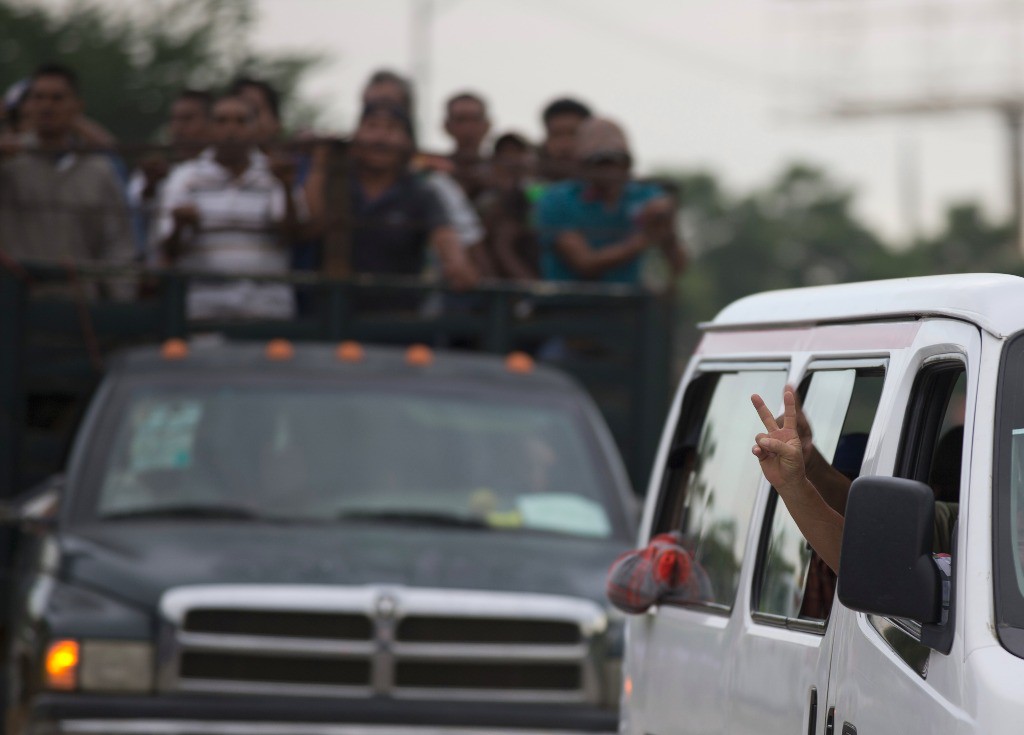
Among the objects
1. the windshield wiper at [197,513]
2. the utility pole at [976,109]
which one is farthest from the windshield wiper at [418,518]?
the utility pole at [976,109]

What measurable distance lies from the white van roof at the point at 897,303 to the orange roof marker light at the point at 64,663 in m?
2.75

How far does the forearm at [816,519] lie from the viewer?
414cm

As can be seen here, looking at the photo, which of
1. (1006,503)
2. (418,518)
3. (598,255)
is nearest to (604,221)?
(598,255)

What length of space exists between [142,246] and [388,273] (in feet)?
4.26

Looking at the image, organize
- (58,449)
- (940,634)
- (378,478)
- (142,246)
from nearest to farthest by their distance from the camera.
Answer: (940,634) < (378,478) < (58,449) < (142,246)

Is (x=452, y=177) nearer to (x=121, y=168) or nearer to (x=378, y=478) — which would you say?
(x=121, y=168)

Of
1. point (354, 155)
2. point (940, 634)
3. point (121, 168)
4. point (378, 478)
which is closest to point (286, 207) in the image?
point (354, 155)

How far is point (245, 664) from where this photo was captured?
7.40 m

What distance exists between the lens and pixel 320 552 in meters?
7.61

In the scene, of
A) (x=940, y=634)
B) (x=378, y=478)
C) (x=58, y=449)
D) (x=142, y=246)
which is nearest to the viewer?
(x=940, y=634)

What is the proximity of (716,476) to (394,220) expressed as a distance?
535 centimetres

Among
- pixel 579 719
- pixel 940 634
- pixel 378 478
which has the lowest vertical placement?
pixel 579 719

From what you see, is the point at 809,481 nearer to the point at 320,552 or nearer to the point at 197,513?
the point at 320,552

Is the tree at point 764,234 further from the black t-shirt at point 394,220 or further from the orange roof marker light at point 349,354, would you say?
the orange roof marker light at point 349,354
